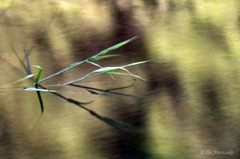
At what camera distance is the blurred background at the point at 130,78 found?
1042 mm

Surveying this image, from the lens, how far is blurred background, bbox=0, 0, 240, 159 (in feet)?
3.42

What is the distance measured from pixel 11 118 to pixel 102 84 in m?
0.30

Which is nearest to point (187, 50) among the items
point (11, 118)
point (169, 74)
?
point (169, 74)

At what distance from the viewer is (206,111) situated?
1173 mm

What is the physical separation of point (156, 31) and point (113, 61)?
273mm

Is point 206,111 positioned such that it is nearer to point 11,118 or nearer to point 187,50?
point 187,50

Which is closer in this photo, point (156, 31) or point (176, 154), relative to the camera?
point (176, 154)

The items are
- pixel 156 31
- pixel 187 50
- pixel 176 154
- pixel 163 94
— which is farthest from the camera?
pixel 156 31

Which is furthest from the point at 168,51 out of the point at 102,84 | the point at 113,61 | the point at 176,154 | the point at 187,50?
the point at 176,154

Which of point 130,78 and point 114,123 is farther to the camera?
point 130,78

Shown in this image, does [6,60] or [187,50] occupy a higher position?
[6,60]

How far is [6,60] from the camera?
136 cm

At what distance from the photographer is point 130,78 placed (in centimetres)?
132

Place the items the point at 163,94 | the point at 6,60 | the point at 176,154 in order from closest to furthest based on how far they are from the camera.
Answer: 1. the point at 176,154
2. the point at 163,94
3. the point at 6,60
